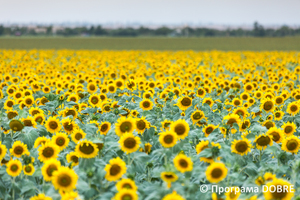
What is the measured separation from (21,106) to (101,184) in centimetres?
328

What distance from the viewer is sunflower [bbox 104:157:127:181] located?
9.45ft

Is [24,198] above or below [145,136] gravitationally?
below

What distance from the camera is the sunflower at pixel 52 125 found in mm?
4180

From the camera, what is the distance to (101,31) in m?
94.8

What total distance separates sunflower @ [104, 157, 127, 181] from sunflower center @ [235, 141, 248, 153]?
4.37 ft

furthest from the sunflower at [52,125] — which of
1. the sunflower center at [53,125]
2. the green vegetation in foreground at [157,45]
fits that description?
the green vegetation in foreground at [157,45]

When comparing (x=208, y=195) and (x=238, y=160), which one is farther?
(x=238, y=160)

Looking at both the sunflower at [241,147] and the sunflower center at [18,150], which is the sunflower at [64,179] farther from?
the sunflower at [241,147]

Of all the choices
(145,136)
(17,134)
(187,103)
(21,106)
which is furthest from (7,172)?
(187,103)

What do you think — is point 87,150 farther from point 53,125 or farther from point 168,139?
point 53,125

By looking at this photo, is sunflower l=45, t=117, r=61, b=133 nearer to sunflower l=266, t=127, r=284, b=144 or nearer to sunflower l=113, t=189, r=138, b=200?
sunflower l=113, t=189, r=138, b=200

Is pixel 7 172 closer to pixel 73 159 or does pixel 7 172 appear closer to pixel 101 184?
pixel 73 159

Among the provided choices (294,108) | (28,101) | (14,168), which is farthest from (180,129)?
(28,101)

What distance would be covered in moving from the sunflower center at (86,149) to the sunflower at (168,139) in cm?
74
